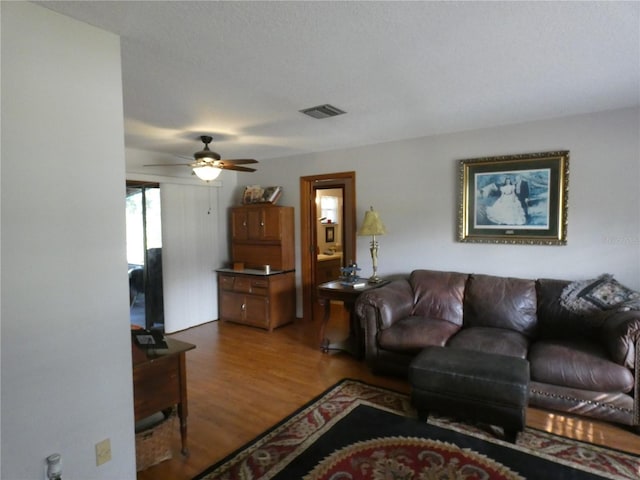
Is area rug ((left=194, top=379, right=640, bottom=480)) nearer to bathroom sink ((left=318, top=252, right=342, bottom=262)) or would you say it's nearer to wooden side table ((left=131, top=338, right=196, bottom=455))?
wooden side table ((left=131, top=338, right=196, bottom=455))

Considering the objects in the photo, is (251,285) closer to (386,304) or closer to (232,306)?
(232,306)

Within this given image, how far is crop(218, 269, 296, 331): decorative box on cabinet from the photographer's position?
16.1ft

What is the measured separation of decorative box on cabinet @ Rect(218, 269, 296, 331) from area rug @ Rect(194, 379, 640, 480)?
7.49ft

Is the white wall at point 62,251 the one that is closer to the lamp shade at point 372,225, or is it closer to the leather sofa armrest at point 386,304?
the leather sofa armrest at point 386,304

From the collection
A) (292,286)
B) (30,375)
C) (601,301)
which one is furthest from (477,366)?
(292,286)

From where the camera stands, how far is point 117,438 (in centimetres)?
186

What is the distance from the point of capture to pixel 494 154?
Answer: 3.79 meters

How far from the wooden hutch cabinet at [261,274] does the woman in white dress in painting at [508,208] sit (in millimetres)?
2634

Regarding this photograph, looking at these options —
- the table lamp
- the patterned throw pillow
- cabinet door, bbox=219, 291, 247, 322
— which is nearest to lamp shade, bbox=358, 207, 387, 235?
the table lamp

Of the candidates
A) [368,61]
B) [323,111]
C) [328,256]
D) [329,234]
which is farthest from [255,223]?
[368,61]

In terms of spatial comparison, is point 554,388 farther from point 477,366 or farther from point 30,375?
point 30,375

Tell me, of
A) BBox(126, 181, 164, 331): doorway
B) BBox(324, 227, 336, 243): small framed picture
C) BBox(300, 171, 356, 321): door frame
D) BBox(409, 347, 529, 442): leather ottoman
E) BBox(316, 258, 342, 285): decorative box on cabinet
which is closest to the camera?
BBox(409, 347, 529, 442): leather ottoman

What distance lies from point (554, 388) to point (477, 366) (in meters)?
0.70

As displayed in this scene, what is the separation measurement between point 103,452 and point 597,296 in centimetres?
357
